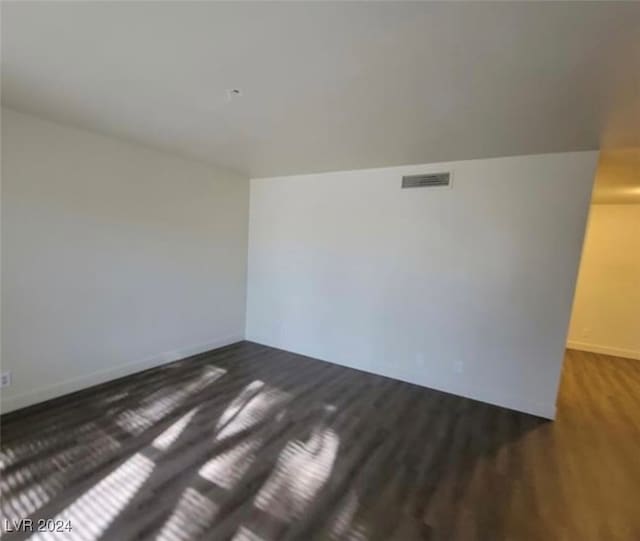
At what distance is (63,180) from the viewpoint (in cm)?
277

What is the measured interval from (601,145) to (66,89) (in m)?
3.96

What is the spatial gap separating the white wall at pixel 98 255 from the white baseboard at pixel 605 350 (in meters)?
5.97

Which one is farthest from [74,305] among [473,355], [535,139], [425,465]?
[535,139]

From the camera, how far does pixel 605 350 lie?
5.27 m

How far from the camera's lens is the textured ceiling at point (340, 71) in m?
1.32

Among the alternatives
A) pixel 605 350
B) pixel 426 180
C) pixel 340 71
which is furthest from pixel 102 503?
pixel 605 350

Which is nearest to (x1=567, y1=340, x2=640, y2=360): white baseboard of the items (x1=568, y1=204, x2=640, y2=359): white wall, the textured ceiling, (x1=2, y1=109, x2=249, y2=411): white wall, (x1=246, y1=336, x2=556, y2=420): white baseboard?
(x1=568, y1=204, x2=640, y2=359): white wall

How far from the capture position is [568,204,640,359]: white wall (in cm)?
504

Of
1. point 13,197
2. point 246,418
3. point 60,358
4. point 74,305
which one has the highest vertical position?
point 13,197

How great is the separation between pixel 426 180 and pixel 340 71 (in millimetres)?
1966

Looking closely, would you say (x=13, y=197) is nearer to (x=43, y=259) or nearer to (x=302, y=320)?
(x=43, y=259)

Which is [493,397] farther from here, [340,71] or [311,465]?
[340,71]

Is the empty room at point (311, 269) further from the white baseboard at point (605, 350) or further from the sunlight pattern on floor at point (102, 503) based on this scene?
the white baseboard at point (605, 350)

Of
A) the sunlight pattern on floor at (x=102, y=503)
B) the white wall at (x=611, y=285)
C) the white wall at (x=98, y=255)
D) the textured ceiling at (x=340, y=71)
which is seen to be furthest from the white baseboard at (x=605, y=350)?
the sunlight pattern on floor at (x=102, y=503)
